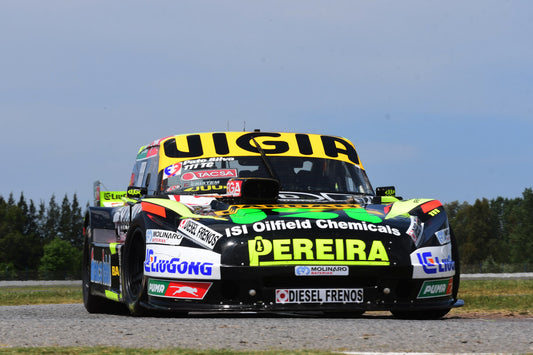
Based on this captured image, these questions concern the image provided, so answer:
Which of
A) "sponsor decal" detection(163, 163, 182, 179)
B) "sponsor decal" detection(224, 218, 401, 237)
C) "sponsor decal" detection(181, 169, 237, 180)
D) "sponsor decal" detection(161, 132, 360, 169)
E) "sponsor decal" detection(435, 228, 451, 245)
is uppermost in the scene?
"sponsor decal" detection(161, 132, 360, 169)

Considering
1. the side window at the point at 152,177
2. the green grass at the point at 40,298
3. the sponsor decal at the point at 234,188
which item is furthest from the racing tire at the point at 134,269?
the green grass at the point at 40,298

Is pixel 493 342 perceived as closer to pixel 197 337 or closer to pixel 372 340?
pixel 372 340

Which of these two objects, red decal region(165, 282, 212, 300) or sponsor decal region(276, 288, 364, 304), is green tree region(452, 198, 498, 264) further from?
red decal region(165, 282, 212, 300)

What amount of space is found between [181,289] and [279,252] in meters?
0.83

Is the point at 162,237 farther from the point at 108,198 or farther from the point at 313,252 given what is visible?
the point at 108,198

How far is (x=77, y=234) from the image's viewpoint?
15125 cm

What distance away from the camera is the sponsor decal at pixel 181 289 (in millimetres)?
7082

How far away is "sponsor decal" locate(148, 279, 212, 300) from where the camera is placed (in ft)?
23.2

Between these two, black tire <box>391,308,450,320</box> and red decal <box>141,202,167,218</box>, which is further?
black tire <box>391,308,450,320</box>

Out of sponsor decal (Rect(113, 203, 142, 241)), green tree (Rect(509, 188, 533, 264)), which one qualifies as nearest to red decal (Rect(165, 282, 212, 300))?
sponsor decal (Rect(113, 203, 142, 241))

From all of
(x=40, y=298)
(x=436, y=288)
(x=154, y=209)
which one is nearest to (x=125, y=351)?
(x=154, y=209)

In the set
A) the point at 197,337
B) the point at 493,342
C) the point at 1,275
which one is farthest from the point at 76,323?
the point at 1,275

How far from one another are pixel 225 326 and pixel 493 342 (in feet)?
6.01

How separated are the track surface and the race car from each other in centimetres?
27
